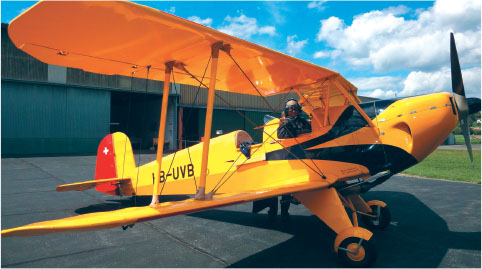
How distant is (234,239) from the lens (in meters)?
4.34

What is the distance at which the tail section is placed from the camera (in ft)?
18.9

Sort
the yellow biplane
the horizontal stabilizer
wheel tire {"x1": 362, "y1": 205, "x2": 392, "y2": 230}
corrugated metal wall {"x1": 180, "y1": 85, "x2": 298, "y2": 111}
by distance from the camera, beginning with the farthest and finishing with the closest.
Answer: corrugated metal wall {"x1": 180, "y1": 85, "x2": 298, "y2": 111}, the horizontal stabilizer, wheel tire {"x1": 362, "y1": 205, "x2": 392, "y2": 230}, the yellow biplane

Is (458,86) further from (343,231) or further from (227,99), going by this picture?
(227,99)

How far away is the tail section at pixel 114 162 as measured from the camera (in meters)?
5.75

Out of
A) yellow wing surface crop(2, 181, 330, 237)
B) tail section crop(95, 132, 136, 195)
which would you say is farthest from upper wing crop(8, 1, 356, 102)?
tail section crop(95, 132, 136, 195)

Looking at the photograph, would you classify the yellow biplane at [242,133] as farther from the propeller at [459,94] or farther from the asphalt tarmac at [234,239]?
the asphalt tarmac at [234,239]

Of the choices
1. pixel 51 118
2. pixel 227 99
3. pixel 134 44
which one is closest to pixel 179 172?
pixel 134 44

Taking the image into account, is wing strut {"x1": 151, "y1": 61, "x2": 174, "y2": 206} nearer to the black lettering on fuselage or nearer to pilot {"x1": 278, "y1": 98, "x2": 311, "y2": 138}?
the black lettering on fuselage

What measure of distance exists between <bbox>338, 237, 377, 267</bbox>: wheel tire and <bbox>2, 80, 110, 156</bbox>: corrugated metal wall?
20450 millimetres

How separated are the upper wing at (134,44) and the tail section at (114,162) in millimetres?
1933

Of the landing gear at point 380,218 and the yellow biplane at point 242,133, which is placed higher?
the yellow biplane at point 242,133

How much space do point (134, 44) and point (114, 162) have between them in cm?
342

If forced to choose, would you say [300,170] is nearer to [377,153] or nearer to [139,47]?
[377,153]

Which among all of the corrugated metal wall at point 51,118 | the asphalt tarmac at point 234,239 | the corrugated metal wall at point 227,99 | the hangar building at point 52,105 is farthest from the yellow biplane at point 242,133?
the corrugated metal wall at point 227,99
